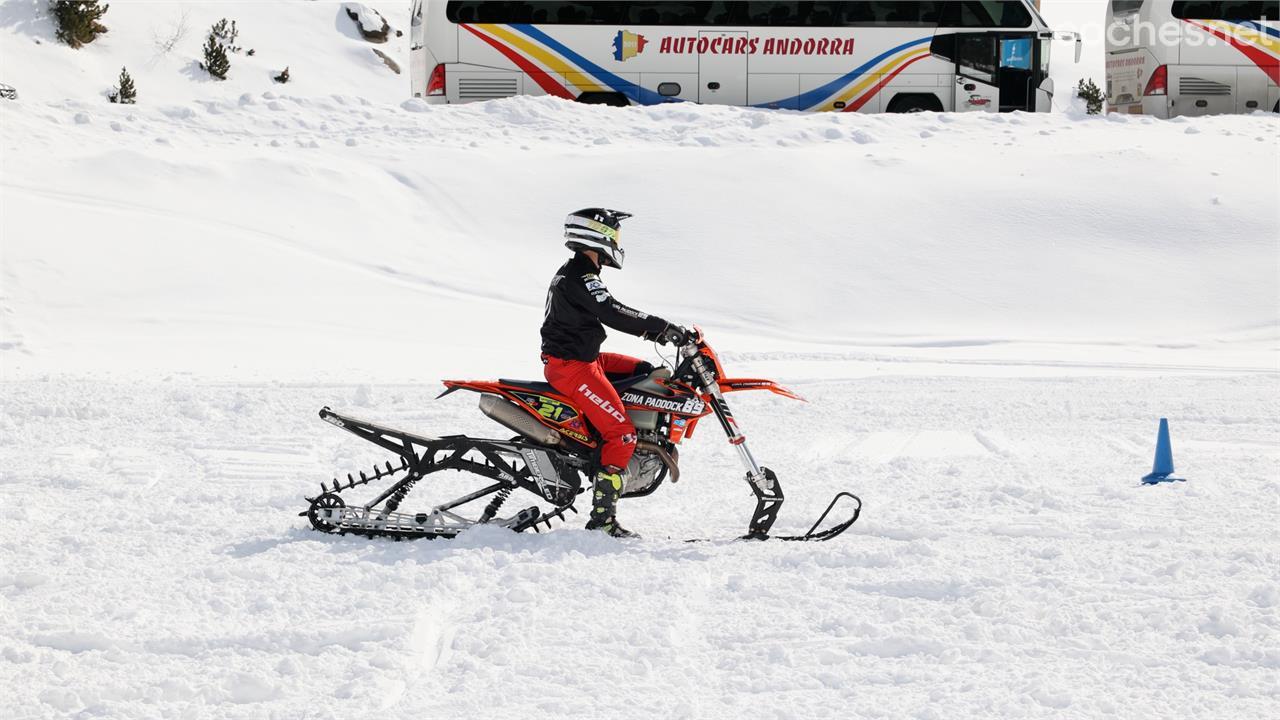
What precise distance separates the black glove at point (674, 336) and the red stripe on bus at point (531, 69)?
16.0 m

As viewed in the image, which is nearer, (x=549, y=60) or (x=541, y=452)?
(x=541, y=452)

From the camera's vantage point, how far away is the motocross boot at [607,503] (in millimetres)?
5758

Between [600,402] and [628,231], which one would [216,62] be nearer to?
[628,231]

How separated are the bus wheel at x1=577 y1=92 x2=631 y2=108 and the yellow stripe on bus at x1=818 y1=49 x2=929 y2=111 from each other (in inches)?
130

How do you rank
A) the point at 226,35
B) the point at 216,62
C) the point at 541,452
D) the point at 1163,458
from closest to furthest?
the point at 541,452
the point at 1163,458
the point at 216,62
the point at 226,35

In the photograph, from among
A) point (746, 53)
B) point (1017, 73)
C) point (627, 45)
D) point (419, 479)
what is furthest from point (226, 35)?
point (419, 479)

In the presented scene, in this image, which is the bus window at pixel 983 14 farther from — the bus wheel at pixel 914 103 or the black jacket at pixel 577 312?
the black jacket at pixel 577 312

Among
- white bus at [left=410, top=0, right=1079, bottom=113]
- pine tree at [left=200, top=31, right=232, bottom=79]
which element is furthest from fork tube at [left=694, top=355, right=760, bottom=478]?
pine tree at [left=200, top=31, right=232, bottom=79]

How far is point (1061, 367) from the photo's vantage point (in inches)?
472

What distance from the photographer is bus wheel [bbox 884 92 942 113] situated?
69.6 feet

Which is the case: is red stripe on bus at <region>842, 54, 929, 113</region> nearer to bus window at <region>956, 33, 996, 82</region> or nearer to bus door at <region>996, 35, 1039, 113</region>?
bus window at <region>956, 33, 996, 82</region>

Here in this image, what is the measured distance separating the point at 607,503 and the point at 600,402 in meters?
0.46

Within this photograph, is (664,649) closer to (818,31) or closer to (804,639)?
(804,639)

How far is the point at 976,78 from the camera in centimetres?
2100
